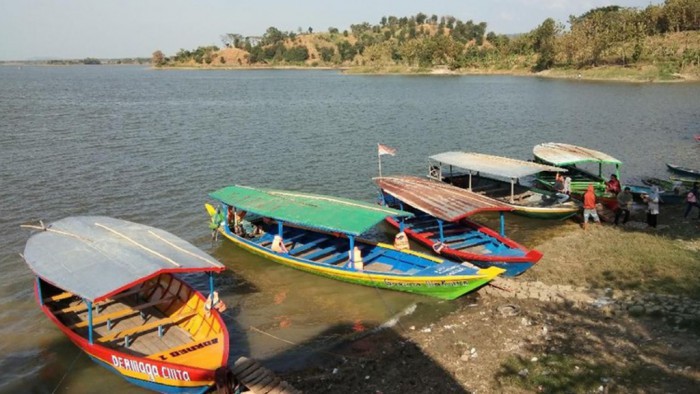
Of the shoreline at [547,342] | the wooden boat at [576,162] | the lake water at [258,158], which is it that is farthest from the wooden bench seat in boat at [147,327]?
the wooden boat at [576,162]

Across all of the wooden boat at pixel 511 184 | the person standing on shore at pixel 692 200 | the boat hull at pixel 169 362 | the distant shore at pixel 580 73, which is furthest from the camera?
the distant shore at pixel 580 73

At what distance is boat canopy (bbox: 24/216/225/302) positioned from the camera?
11820 mm

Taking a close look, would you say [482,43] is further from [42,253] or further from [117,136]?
[42,253]

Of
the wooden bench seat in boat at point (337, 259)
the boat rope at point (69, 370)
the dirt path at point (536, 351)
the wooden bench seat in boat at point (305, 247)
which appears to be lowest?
the boat rope at point (69, 370)

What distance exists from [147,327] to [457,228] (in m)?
11.7

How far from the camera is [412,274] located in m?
15.8

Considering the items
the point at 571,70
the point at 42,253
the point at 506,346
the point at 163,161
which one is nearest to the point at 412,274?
the point at 506,346

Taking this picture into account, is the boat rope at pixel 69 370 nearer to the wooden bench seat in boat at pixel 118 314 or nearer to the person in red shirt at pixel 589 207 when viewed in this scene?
the wooden bench seat in boat at pixel 118 314

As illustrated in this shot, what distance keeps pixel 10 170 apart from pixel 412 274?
2719cm

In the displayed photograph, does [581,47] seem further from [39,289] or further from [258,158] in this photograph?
[39,289]

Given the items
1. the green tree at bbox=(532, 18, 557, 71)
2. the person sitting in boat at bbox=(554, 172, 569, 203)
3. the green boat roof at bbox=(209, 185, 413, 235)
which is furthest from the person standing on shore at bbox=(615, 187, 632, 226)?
the green tree at bbox=(532, 18, 557, 71)

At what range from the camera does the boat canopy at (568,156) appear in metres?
25.0

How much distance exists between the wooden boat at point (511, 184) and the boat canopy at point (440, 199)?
3272mm

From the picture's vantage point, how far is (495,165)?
24031 millimetres
